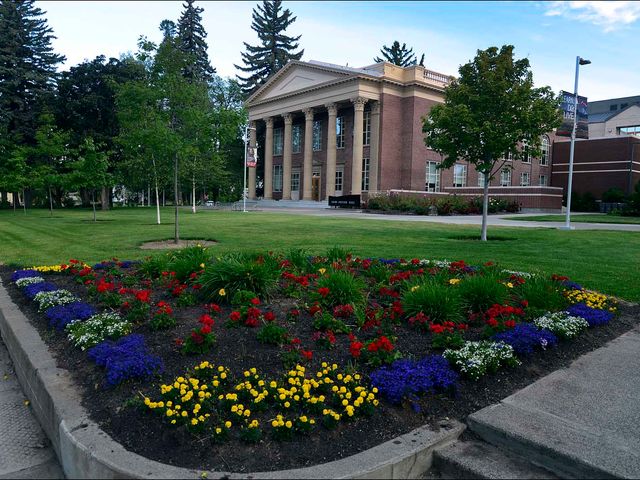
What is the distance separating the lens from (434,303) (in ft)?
17.9

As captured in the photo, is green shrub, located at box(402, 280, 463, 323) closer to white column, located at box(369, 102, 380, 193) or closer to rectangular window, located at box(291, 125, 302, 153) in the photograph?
white column, located at box(369, 102, 380, 193)

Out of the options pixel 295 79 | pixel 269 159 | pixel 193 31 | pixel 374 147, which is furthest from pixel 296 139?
pixel 193 31

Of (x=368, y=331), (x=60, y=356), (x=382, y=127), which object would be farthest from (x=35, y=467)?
(x=382, y=127)

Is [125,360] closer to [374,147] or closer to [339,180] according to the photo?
[374,147]

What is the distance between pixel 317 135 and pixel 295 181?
5.89 m

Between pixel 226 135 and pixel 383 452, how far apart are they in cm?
1209

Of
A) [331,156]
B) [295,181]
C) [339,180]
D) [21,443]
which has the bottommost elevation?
[21,443]

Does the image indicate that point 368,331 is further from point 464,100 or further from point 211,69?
point 211,69

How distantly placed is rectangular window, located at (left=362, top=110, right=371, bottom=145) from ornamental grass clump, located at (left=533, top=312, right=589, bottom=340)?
4352cm

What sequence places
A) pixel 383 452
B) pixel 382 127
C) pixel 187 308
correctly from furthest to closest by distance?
pixel 382 127
pixel 187 308
pixel 383 452

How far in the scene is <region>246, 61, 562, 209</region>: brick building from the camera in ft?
150

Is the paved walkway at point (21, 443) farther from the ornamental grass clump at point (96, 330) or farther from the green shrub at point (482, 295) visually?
the green shrub at point (482, 295)

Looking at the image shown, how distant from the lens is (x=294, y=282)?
663 cm

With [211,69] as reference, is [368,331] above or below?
below
